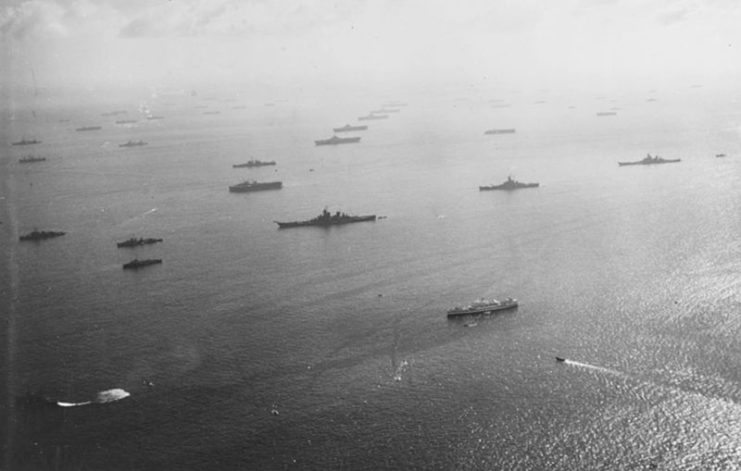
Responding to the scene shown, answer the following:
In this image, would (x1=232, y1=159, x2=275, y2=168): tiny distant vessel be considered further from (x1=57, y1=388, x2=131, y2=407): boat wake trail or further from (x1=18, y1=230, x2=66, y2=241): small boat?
(x1=57, y1=388, x2=131, y2=407): boat wake trail

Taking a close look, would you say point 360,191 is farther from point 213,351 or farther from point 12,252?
point 213,351

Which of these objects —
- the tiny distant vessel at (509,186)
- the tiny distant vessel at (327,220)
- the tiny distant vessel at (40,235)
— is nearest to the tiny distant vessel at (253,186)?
the tiny distant vessel at (327,220)

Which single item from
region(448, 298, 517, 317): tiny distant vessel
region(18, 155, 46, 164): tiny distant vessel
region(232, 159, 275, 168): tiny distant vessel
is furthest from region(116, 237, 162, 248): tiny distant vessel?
region(18, 155, 46, 164): tiny distant vessel

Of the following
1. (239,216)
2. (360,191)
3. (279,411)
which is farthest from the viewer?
(360,191)

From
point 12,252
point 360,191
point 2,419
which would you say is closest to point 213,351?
point 2,419

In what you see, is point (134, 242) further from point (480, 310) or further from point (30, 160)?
point (30, 160)
